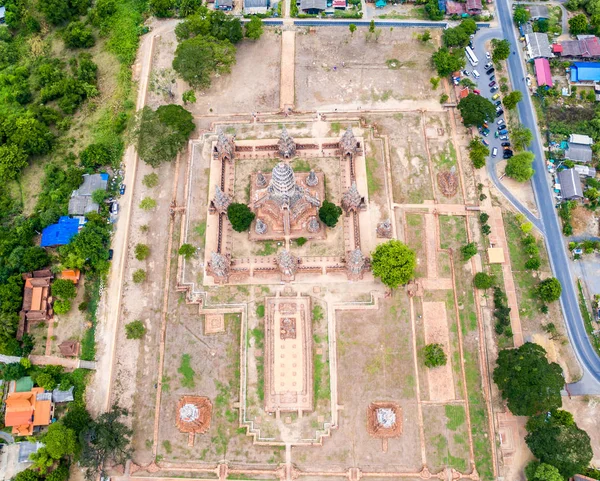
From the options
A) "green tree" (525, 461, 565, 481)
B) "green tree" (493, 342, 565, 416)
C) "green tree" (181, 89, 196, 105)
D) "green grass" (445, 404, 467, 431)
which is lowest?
"green tree" (525, 461, 565, 481)

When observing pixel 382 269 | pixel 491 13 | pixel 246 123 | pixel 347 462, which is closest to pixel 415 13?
pixel 491 13

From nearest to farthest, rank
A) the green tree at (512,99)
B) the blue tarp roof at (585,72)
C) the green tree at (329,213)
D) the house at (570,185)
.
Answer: the green tree at (329,213) → the house at (570,185) → the green tree at (512,99) → the blue tarp roof at (585,72)

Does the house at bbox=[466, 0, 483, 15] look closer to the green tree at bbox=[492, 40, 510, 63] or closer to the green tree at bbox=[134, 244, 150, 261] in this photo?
the green tree at bbox=[492, 40, 510, 63]

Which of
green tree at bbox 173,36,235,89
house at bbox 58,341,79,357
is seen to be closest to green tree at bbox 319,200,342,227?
green tree at bbox 173,36,235,89

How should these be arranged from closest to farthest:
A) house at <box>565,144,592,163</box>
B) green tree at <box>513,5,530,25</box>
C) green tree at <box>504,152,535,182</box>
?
green tree at <box>504,152,535,182</box> < house at <box>565,144,592,163</box> < green tree at <box>513,5,530,25</box>

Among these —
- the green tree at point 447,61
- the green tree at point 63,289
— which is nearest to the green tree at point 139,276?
the green tree at point 63,289

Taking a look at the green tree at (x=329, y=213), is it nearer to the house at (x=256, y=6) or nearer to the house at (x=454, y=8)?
the house at (x=256, y=6)
